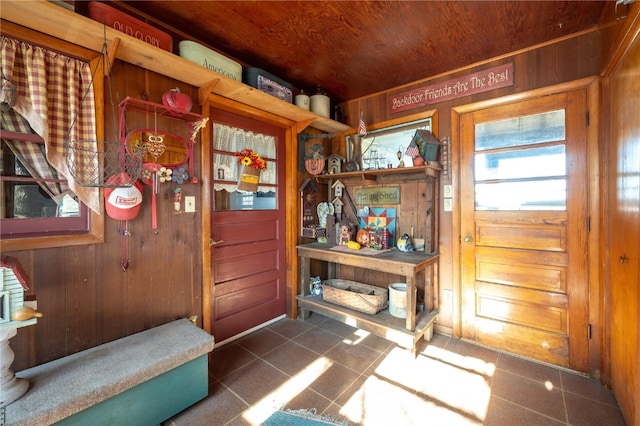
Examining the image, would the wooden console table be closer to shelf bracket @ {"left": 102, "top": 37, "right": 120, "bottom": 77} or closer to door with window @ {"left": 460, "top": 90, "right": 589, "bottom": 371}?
door with window @ {"left": 460, "top": 90, "right": 589, "bottom": 371}

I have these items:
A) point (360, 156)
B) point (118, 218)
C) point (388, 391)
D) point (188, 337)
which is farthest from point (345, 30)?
point (388, 391)

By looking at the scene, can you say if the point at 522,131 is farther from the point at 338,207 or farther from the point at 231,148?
the point at 231,148

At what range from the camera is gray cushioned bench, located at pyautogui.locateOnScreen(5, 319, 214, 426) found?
1244 mm

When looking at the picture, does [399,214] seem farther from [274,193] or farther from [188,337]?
[188,337]

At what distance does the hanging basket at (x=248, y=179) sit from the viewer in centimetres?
254

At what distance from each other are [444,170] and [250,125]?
1.96 meters

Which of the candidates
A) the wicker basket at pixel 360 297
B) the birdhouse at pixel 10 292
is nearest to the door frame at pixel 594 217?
the wicker basket at pixel 360 297

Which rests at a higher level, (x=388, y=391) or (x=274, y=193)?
(x=274, y=193)

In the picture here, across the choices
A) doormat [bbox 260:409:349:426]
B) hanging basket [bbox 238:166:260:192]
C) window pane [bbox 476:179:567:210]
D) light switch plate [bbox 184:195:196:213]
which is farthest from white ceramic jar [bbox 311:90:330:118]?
doormat [bbox 260:409:349:426]

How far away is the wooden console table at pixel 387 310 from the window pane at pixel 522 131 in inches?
45.5

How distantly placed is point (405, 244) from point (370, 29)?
6.22ft

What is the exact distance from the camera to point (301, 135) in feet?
10.2

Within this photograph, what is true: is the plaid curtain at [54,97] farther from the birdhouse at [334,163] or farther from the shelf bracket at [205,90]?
the birdhouse at [334,163]

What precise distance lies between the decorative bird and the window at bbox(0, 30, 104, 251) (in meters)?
2.45
